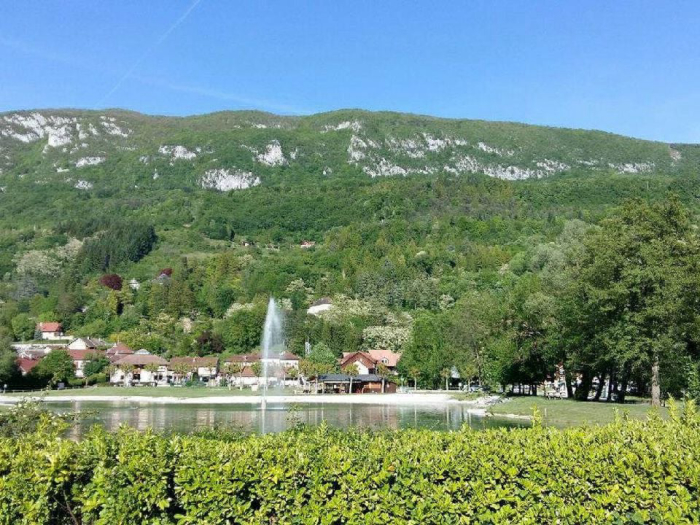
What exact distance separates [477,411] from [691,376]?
964 inches

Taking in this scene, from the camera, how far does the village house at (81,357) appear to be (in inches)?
3979

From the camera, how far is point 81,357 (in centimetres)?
10706

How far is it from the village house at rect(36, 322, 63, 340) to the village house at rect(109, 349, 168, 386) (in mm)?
35663

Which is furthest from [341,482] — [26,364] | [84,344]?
[84,344]

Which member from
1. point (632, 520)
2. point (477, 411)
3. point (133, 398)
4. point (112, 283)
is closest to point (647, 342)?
point (477, 411)

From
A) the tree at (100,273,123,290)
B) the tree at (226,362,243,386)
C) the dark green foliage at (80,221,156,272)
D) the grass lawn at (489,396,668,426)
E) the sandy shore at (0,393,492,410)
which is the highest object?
the dark green foliage at (80,221,156,272)

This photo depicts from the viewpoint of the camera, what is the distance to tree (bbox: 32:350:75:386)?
85.8m

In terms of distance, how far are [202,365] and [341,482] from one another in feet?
341

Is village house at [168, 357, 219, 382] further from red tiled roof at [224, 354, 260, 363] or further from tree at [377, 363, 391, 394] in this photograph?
tree at [377, 363, 391, 394]

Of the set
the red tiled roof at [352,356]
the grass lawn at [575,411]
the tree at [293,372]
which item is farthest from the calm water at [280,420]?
the red tiled roof at [352,356]

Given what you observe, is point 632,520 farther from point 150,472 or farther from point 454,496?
point 150,472

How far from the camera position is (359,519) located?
24.1 ft

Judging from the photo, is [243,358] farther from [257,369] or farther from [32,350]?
[32,350]

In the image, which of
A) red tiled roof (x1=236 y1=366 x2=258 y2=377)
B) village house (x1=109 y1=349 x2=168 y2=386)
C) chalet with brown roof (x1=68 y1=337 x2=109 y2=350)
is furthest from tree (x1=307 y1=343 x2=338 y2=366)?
chalet with brown roof (x1=68 y1=337 x2=109 y2=350)
